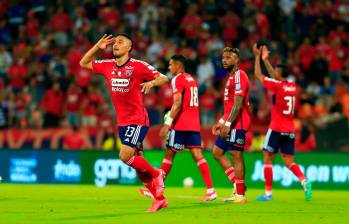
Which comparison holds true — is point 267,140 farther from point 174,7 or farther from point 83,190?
point 174,7

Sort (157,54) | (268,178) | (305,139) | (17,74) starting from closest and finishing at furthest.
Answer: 1. (268,178)
2. (305,139)
3. (157,54)
4. (17,74)

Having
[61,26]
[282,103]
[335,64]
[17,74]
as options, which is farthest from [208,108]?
[282,103]

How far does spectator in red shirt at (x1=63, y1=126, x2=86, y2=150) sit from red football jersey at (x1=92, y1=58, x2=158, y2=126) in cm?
1238

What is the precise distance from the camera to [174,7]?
3144 centimetres

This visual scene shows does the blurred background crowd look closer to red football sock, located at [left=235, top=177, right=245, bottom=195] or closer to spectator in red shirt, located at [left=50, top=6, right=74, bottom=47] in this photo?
spectator in red shirt, located at [left=50, top=6, right=74, bottom=47]

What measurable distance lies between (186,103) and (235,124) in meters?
1.33

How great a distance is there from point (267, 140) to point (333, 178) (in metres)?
4.89

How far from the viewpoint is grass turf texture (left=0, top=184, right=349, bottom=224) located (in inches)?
521

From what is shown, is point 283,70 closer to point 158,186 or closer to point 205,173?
point 205,173

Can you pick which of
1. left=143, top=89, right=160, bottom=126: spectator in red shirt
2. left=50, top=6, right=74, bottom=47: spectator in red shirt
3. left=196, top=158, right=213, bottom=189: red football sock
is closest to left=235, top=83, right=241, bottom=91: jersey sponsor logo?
left=196, top=158, right=213, bottom=189: red football sock

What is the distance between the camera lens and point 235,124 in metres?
17.0

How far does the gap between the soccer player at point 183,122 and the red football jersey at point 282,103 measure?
1.64 m

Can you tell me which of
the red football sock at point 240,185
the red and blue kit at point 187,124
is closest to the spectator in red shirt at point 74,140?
the red and blue kit at point 187,124

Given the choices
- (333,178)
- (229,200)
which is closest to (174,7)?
(333,178)
